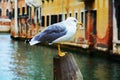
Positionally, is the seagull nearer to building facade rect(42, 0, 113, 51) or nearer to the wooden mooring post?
the wooden mooring post

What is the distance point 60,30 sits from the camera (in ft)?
13.0

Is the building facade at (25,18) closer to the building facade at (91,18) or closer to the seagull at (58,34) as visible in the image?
the building facade at (91,18)

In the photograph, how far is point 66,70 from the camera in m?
3.36

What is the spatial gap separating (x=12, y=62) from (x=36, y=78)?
4.92 m

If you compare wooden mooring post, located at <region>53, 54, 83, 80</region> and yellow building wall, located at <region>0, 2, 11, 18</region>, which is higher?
yellow building wall, located at <region>0, 2, 11, 18</region>

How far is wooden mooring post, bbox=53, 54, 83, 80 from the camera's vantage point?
333cm

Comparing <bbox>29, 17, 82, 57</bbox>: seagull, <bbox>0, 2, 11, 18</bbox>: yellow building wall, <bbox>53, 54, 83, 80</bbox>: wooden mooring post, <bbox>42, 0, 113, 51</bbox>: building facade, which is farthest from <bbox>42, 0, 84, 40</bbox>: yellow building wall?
<bbox>0, 2, 11, 18</bbox>: yellow building wall

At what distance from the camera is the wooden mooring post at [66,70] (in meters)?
3.33

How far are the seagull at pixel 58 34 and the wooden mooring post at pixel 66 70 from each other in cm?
37

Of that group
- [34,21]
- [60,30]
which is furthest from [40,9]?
[60,30]

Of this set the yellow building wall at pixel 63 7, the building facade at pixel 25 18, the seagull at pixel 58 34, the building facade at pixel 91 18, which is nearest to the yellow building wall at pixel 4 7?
the building facade at pixel 25 18

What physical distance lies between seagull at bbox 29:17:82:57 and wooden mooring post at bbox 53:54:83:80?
1.22 ft

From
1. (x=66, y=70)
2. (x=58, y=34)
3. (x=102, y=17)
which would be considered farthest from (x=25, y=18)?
(x=66, y=70)

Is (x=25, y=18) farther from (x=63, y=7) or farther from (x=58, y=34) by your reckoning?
(x=58, y=34)
